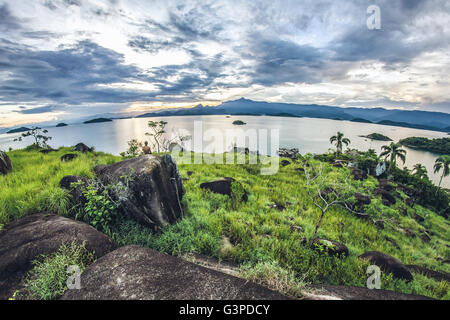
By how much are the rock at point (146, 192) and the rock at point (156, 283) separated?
7.95ft

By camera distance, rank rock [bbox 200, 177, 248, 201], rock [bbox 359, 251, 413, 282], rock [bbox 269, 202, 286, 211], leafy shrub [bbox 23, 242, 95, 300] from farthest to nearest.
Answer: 1. rock [bbox 200, 177, 248, 201]
2. rock [bbox 269, 202, 286, 211]
3. rock [bbox 359, 251, 413, 282]
4. leafy shrub [bbox 23, 242, 95, 300]

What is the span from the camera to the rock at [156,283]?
3.27m

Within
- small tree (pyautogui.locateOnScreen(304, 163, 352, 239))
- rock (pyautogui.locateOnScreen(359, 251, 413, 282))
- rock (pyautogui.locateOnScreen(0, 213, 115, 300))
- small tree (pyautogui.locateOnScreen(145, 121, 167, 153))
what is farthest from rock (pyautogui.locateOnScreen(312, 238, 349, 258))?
small tree (pyautogui.locateOnScreen(145, 121, 167, 153))

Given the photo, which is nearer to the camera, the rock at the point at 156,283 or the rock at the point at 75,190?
the rock at the point at 156,283

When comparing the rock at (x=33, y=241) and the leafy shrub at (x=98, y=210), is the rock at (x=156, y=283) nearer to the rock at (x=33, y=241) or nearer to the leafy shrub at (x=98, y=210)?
the rock at (x=33, y=241)

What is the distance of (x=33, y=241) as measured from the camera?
4.38 metres

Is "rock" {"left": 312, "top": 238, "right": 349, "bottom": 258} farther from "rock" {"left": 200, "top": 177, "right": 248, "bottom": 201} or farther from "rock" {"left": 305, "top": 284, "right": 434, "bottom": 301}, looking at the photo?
"rock" {"left": 200, "top": 177, "right": 248, "bottom": 201}

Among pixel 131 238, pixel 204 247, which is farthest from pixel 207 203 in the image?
pixel 131 238

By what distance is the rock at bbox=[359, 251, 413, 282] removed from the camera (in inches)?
246

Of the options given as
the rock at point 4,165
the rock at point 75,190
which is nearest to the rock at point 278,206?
A: the rock at point 75,190

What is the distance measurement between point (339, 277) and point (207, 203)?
6493mm

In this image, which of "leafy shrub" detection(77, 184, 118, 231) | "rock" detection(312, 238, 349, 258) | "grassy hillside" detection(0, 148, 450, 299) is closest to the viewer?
"grassy hillside" detection(0, 148, 450, 299)

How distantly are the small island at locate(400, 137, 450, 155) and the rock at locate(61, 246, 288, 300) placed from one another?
522ft
